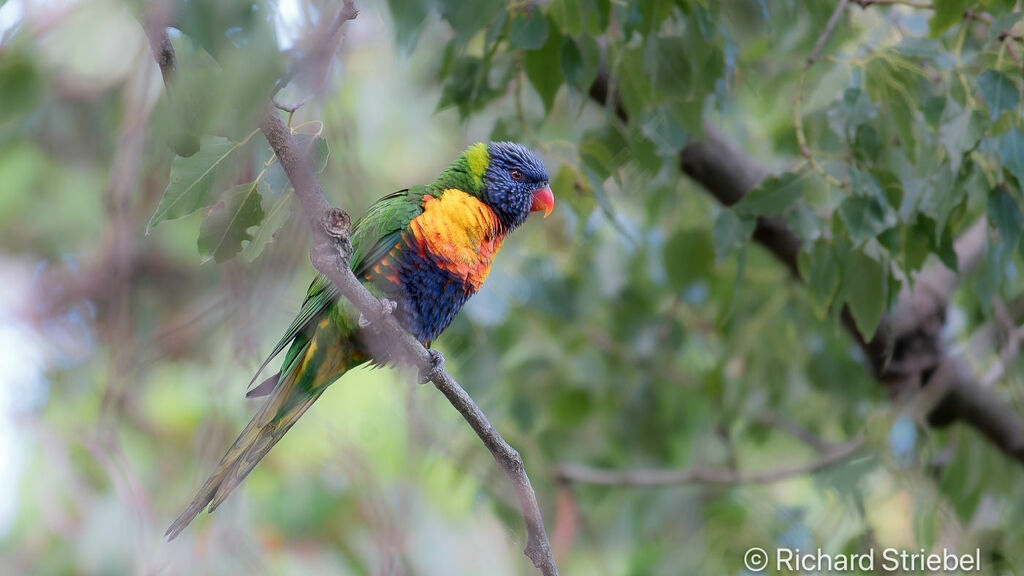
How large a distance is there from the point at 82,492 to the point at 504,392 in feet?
7.20

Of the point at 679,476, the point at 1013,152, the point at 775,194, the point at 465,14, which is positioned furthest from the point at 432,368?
the point at 679,476

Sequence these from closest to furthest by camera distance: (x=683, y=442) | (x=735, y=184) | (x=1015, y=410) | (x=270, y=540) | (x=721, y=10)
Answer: (x=721, y=10)
(x=735, y=184)
(x=1015, y=410)
(x=683, y=442)
(x=270, y=540)

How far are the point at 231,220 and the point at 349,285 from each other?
21 centimetres

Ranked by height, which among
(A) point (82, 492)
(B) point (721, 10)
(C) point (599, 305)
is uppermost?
(B) point (721, 10)

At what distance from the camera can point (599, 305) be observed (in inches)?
122

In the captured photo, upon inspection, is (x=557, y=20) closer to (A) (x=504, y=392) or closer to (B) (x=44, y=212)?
(A) (x=504, y=392)

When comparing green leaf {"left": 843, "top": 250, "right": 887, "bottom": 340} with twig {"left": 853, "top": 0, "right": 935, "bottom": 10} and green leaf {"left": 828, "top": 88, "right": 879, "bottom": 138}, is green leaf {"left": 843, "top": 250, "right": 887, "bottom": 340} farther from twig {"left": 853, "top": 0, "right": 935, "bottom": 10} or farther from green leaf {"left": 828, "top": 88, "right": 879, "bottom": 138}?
twig {"left": 853, "top": 0, "right": 935, "bottom": 10}

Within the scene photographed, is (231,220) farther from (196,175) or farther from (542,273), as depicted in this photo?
(542,273)

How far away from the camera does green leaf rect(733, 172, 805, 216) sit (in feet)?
6.07

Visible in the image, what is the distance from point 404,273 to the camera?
79.4 inches

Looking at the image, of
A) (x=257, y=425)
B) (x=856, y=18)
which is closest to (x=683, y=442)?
(x=856, y=18)

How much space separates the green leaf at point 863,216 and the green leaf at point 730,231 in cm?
23

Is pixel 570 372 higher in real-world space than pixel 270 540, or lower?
higher

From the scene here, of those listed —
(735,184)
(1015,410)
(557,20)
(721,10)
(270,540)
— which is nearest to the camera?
(557,20)
